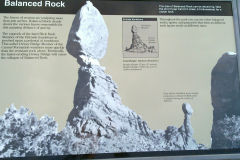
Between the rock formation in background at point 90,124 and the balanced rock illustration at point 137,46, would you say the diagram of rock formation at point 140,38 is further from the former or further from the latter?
the rock formation in background at point 90,124

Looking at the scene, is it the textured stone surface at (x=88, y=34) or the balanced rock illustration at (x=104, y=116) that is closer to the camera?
the balanced rock illustration at (x=104, y=116)

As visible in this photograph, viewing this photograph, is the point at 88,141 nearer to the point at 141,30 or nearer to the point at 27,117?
the point at 27,117

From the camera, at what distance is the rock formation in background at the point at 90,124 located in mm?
2254

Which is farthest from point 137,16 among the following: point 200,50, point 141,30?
point 200,50

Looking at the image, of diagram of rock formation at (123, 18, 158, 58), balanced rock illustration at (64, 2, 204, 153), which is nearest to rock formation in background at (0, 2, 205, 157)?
balanced rock illustration at (64, 2, 204, 153)

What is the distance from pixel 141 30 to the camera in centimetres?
250

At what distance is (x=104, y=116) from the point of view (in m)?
2.34

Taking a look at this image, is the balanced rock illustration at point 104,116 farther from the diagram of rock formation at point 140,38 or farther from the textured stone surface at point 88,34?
the diagram of rock formation at point 140,38

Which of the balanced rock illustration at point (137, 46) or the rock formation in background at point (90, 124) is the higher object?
the balanced rock illustration at point (137, 46)

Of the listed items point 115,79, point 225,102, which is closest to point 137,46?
point 115,79

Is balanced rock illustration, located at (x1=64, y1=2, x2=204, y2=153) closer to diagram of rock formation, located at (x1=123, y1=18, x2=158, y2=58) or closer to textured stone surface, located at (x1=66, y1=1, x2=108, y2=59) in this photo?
textured stone surface, located at (x1=66, y1=1, x2=108, y2=59)

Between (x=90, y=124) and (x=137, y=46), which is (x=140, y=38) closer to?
(x=137, y=46)

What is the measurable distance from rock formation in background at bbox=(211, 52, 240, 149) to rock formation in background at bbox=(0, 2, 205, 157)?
0.68ft

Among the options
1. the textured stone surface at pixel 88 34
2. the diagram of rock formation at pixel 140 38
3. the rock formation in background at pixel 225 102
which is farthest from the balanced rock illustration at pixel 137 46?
the rock formation in background at pixel 225 102
